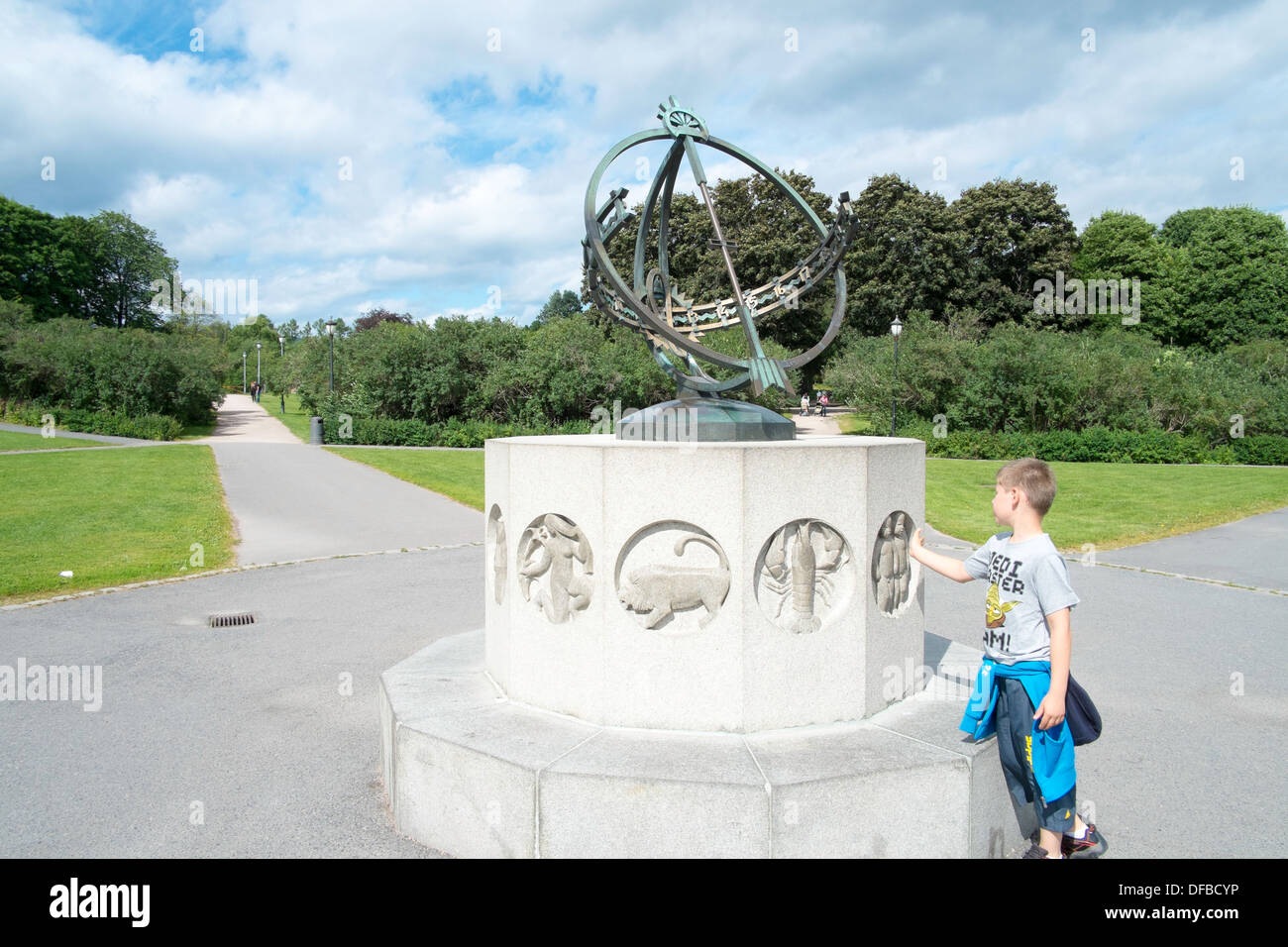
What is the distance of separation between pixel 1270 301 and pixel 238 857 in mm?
65592

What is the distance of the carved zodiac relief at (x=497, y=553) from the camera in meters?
5.59

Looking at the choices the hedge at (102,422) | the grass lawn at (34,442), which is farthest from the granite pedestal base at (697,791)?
the hedge at (102,422)

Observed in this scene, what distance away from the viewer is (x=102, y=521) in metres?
15.3

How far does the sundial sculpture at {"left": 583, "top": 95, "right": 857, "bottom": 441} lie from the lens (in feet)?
18.8

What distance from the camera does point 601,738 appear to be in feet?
15.1

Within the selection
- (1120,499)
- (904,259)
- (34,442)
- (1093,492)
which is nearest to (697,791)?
(1120,499)

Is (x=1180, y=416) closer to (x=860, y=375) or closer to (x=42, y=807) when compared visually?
(x=860, y=375)

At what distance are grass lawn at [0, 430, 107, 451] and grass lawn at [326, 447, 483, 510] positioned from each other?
9.11m

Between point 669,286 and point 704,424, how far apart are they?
195 centimetres

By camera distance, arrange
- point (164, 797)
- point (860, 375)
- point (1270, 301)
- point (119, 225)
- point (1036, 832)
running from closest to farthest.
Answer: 1. point (1036, 832)
2. point (164, 797)
3. point (860, 375)
4. point (1270, 301)
5. point (119, 225)

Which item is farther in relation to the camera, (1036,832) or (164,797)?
(164,797)

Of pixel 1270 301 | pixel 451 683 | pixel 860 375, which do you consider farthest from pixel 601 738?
pixel 1270 301

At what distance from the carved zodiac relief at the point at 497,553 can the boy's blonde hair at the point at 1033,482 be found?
3153 millimetres

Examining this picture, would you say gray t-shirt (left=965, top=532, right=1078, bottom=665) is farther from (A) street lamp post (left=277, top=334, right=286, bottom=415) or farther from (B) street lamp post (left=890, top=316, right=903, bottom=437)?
(A) street lamp post (left=277, top=334, right=286, bottom=415)
